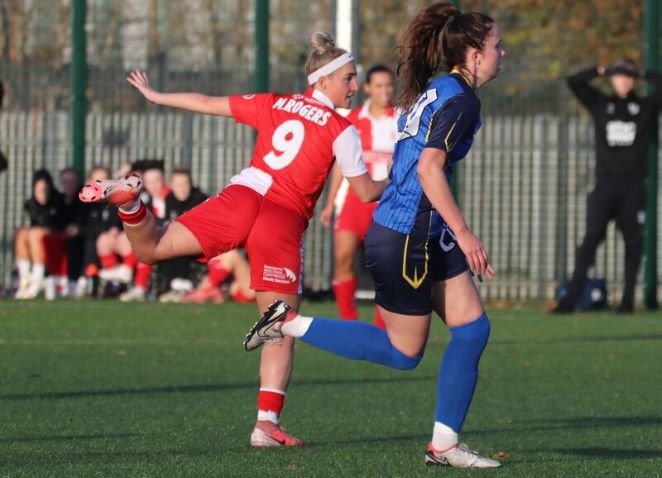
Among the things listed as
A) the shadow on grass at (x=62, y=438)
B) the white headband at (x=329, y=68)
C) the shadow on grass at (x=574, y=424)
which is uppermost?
the white headband at (x=329, y=68)

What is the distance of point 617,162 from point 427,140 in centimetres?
1021

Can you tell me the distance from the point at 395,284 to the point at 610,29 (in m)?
21.9

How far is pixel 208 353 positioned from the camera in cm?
1209

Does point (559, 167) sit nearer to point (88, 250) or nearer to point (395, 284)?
point (88, 250)

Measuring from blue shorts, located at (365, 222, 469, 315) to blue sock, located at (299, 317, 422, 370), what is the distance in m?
0.19

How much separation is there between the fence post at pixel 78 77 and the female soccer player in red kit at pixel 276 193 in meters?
10.3

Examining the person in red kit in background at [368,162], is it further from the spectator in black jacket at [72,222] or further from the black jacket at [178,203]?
the spectator in black jacket at [72,222]

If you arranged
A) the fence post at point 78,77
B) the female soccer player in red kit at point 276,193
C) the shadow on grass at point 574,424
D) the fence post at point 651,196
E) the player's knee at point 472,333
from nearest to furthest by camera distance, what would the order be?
1. the player's knee at point 472,333
2. the female soccer player in red kit at point 276,193
3. the shadow on grass at point 574,424
4. the fence post at point 651,196
5. the fence post at point 78,77

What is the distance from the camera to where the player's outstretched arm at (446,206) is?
6.26m

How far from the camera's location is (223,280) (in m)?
17.3

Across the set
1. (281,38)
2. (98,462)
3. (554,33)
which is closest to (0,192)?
(281,38)

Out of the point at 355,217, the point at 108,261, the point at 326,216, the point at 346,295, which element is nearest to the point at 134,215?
the point at 326,216

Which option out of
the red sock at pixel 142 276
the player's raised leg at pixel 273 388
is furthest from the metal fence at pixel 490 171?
the player's raised leg at pixel 273 388

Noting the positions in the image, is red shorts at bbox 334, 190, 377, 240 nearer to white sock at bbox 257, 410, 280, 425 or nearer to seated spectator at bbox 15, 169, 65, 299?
seated spectator at bbox 15, 169, 65, 299
